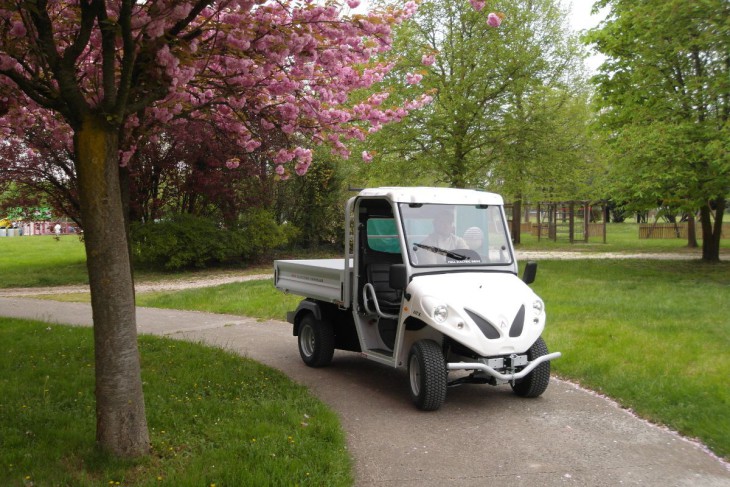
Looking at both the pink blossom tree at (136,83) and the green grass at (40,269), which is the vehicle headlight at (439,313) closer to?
the pink blossom tree at (136,83)

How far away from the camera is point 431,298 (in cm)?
611

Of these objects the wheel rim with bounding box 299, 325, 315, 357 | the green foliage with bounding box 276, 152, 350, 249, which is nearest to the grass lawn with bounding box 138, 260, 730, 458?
the wheel rim with bounding box 299, 325, 315, 357

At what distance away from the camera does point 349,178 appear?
86.2 feet

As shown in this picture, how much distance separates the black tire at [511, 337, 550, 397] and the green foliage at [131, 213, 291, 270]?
15816 millimetres

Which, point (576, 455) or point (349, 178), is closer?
point (576, 455)

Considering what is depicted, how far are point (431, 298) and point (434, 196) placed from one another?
131 cm

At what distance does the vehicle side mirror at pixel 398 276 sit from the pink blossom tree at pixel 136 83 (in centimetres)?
217

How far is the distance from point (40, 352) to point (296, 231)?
54.1ft

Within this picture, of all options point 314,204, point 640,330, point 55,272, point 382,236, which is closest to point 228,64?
point 382,236

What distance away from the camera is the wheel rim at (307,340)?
27.0ft

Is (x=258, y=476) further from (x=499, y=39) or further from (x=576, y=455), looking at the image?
(x=499, y=39)

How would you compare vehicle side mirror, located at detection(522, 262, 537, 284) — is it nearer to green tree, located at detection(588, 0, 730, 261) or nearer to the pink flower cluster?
the pink flower cluster

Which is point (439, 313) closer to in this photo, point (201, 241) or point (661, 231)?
point (201, 241)

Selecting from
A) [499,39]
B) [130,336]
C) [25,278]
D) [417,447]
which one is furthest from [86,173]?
[499,39]
